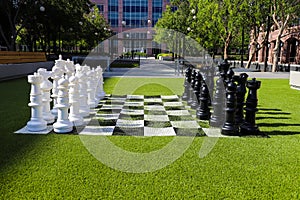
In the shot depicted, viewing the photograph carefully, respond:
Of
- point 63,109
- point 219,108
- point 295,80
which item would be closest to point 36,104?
point 63,109

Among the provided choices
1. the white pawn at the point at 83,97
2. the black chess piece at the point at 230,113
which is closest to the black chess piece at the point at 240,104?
the black chess piece at the point at 230,113

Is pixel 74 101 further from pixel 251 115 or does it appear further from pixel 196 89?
pixel 251 115

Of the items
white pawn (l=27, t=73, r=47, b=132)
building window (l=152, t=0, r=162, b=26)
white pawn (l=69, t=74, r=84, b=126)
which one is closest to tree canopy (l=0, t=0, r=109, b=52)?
white pawn (l=69, t=74, r=84, b=126)

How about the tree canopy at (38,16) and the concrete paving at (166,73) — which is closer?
the concrete paving at (166,73)

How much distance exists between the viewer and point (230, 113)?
421 cm

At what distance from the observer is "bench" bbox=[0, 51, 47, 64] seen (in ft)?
41.2

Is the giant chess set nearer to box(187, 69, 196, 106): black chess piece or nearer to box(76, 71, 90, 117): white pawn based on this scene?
box(76, 71, 90, 117): white pawn

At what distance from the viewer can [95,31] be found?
30375 millimetres

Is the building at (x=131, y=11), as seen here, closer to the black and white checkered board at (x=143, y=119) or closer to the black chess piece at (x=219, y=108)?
the black and white checkered board at (x=143, y=119)

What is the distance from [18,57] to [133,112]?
10510 mm

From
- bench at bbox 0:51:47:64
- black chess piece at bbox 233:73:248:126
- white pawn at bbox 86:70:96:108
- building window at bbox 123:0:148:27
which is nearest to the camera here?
black chess piece at bbox 233:73:248:126

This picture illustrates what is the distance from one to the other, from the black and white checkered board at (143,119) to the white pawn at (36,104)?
0.60 m

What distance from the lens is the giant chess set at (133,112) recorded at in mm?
4230

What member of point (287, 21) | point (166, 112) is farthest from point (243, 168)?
point (287, 21)
